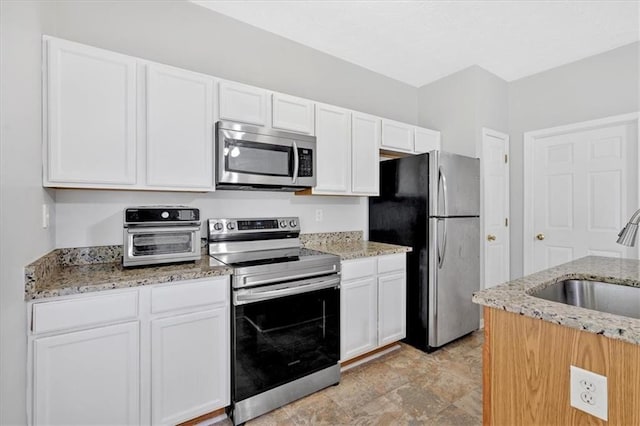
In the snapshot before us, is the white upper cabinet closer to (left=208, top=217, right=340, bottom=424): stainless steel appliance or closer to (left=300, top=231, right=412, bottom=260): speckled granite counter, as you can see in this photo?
(left=208, top=217, right=340, bottom=424): stainless steel appliance

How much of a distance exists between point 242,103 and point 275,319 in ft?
4.87

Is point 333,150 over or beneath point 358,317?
over

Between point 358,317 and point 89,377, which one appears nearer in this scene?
point 89,377

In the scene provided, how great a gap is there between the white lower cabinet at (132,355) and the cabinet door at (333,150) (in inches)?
47.3

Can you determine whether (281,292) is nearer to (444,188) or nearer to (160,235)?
(160,235)

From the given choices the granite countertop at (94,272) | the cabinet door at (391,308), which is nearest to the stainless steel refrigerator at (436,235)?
the cabinet door at (391,308)

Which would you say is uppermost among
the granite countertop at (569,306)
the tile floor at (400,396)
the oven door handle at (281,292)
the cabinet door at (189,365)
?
the granite countertop at (569,306)

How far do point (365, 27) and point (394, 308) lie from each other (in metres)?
2.41

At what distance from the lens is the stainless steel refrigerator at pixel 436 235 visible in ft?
8.92

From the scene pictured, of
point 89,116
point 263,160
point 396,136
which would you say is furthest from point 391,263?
point 89,116

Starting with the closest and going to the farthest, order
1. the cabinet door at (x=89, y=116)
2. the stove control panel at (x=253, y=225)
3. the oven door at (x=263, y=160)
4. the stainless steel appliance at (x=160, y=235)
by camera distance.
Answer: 1. the cabinet door at (x=89, y=116)
2. the stainless steel appliance at (x=160, y=235)
3. the oven door at (x=263, y=160)
4. the stove control panel at (x=253, y=225)

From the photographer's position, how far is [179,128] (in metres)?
1.97

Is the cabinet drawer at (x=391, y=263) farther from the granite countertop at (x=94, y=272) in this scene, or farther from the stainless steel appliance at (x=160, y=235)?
the stainless steel appliance at (x=160, y=235)

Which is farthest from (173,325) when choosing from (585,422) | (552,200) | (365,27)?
(552,200)
